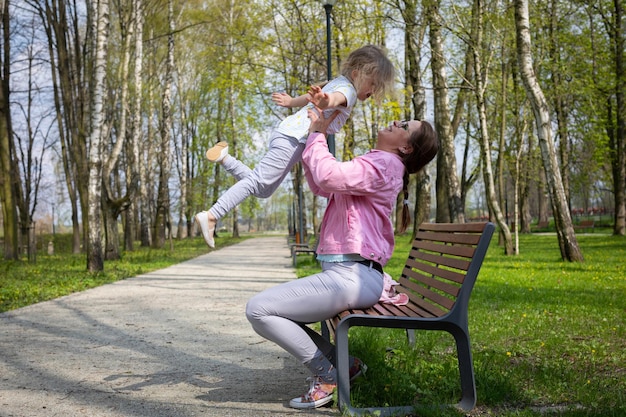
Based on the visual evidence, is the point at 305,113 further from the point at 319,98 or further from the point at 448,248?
the point at 448,248

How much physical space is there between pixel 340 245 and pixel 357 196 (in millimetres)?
295

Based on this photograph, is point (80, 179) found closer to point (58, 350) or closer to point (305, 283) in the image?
point (58, 350)

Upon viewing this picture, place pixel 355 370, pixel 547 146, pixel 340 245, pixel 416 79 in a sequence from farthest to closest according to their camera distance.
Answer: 1. pixel 416 79
2. pixel 547 146
3. pixel 355 370
4. pixel 340 245

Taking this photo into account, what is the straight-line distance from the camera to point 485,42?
2142cm

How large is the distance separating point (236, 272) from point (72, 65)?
1208 cm

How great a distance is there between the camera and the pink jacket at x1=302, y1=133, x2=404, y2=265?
3488 millimetres

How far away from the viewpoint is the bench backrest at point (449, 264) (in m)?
3.49

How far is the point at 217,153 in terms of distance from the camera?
156 inches

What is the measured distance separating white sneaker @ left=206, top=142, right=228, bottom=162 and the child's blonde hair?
866 millimetres

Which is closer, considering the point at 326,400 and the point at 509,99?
the point at 326,400

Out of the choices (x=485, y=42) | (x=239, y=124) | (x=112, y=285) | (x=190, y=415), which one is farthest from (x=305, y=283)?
(x=239, y=124)

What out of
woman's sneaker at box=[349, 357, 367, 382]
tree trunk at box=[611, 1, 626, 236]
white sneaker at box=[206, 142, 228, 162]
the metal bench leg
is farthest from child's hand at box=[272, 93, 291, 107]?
tree trunk at box=[611, 1, 626, 236]

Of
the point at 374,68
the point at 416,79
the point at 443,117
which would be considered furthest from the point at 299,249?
the point at 374,68

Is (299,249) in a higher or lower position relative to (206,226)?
lower
